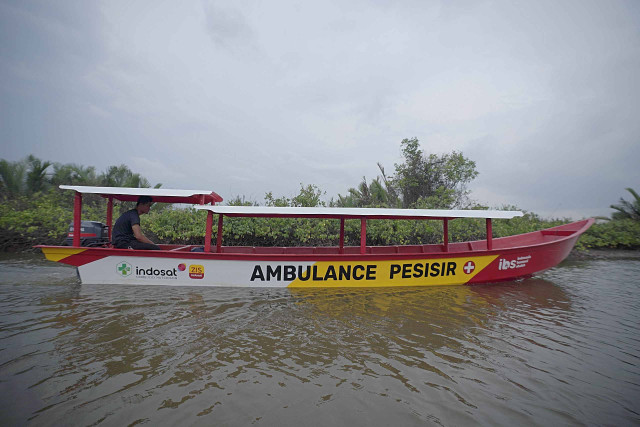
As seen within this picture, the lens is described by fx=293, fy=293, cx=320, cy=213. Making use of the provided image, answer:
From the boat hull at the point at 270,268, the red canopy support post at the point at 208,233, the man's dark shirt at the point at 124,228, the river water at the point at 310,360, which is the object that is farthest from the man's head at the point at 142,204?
the river water at the point at 310,360

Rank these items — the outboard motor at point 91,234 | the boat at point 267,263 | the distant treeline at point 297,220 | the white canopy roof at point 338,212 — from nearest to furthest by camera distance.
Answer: the boat at point 267,263, the white canopy roof at point 338,212, the outboard motor at point 91,234, the distant treeline at point 297,220

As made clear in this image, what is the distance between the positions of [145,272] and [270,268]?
233 centimetres

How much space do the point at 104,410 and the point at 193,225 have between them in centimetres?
766

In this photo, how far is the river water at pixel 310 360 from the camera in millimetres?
2047

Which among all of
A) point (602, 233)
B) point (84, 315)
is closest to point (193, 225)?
point (84, 315)

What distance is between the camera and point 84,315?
148 inches

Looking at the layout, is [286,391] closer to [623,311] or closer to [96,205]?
[623,311]

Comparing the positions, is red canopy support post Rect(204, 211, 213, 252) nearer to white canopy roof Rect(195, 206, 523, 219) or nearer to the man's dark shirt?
white canopy roof Rect(195, 206, 523, 219)

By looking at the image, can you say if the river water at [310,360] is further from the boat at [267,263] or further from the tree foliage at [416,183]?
the tree foliage at [416,183]

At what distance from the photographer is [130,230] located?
584 centimetres

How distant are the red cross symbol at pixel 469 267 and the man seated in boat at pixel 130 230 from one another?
6320mm

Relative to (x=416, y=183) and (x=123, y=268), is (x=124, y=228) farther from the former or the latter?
(x=416, y=183)

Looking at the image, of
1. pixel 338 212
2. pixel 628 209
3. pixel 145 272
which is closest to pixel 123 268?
pixel 145 272

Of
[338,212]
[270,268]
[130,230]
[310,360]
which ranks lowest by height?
[310,360]
